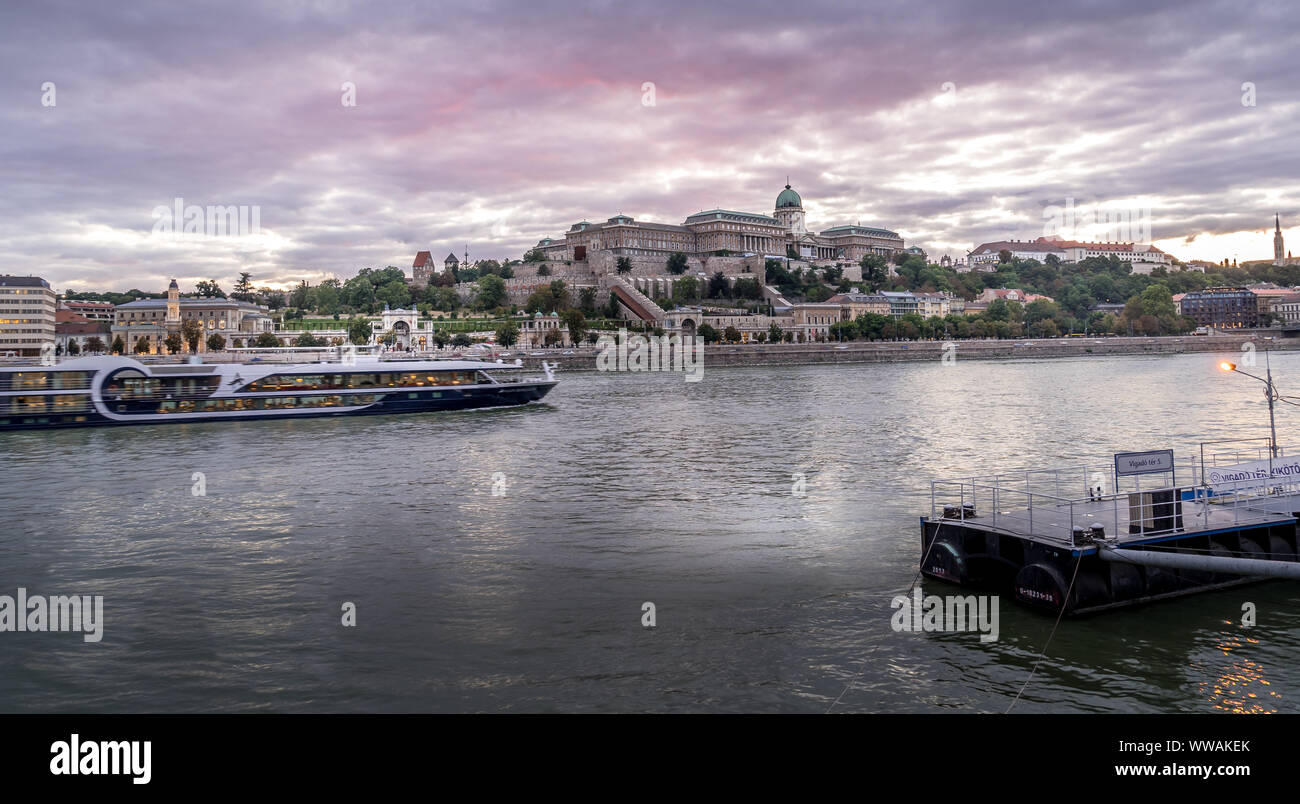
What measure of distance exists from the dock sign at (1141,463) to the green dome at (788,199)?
17304 cm

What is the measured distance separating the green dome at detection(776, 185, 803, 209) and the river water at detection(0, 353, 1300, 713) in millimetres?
156882

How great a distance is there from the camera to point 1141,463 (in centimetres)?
1248

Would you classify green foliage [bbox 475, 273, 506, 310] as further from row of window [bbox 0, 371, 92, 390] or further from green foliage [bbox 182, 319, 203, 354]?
row of window [bbox 0, 371, 92, 390]

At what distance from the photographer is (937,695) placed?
8859 mm

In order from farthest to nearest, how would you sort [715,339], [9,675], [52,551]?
1. [715,339]
2. [52,551]
3. [9,675]

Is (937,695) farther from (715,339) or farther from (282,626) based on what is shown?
(715,339)

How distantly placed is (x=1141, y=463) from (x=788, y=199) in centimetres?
17440

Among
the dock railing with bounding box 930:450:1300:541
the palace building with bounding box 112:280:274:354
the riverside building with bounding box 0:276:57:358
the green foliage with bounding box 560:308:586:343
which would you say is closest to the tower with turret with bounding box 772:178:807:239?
the green foliage with bounding box 560:308:586:343

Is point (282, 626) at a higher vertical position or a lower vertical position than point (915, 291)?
lower

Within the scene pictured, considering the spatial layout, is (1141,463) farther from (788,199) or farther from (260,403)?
(788,199)

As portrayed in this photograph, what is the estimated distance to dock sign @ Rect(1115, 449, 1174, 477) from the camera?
12.4 meters

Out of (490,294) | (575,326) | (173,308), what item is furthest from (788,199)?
(173,308)

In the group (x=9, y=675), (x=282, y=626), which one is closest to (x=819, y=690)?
(x=282, y=626)
